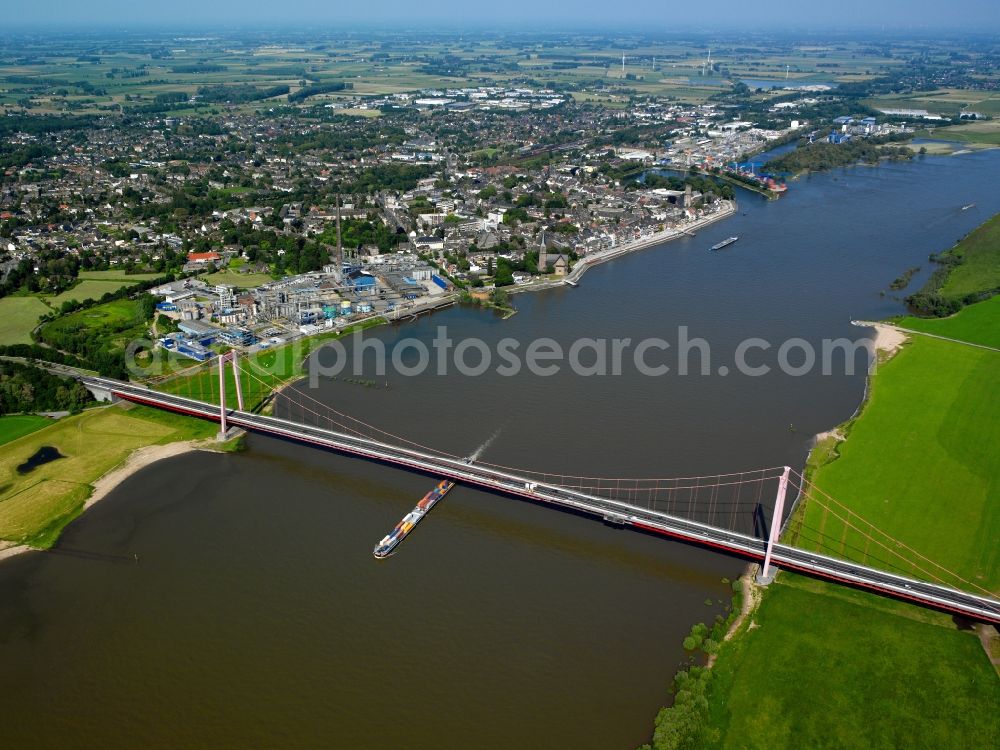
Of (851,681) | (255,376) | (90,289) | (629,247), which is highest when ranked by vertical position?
(629,247)

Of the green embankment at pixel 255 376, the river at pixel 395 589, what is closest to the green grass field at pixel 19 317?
the green embankment at pixel 255 376

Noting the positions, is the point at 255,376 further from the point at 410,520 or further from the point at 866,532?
the point at 866,532

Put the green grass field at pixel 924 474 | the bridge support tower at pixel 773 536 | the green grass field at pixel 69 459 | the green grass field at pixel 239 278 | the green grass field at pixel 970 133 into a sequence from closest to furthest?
the bridge support tower at pixel 773 536 < the green grass field at pixel 924 474 < the green grass field at pixel 69 459 < the green grass field at pixel 239 278 < the green grass field at pixel 970 133

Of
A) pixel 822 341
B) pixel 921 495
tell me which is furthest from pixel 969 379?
pixel 921 495

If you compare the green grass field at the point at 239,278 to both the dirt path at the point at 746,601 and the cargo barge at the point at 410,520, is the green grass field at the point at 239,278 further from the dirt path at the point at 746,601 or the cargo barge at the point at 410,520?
the dirt path at the point at 746,601

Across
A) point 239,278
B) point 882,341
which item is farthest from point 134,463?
point 882,341

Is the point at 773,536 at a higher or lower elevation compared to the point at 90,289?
higher

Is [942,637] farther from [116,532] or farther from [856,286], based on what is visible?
[856,286]
